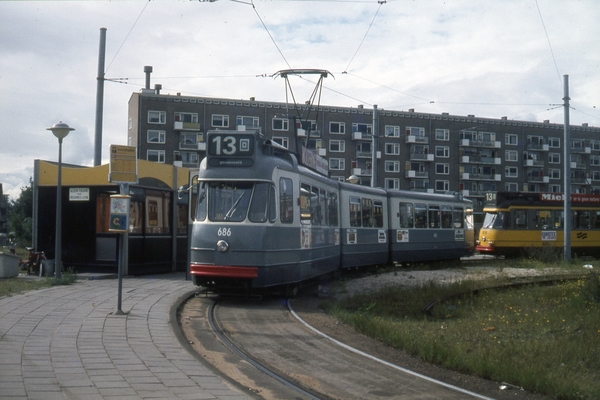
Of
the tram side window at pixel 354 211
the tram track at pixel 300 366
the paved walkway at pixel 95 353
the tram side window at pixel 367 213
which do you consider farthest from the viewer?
the tram side window at pixel 367 213

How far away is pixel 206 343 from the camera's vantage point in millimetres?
10289

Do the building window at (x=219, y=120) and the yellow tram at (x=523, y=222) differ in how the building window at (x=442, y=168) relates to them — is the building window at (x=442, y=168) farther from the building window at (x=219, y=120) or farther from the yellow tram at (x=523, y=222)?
the yellow tram at (x=523, y=222)

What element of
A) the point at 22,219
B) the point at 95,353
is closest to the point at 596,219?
the point at 95,353

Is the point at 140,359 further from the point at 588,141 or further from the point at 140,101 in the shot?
the point at 588,141

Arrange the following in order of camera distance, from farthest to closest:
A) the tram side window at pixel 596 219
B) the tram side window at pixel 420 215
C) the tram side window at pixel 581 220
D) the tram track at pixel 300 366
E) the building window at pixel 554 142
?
the building window at pixel 554 142, the tram side window at pixel 596 219, the tram side window at pixel 581 220, the tram side window at pixel 420 215, the tram track at pixel 300 366

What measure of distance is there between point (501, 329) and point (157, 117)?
56.7m

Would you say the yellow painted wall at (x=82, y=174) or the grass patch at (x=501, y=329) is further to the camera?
the yellow painted wall at (x=82, y=174)

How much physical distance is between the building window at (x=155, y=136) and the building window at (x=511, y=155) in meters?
38.1

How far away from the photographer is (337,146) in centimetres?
7269

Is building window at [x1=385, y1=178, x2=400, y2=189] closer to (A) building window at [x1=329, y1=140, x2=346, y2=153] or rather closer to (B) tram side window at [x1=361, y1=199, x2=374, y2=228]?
(A) building window at [x1=329, y1=140, x2=346, y2=153]

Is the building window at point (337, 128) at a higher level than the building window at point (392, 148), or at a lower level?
higher

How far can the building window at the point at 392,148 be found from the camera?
7475cm

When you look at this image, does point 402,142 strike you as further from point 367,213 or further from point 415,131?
point 367,213

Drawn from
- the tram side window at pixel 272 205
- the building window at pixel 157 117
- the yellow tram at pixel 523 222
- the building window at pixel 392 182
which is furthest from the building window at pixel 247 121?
the tram side window at pixel 272 205
